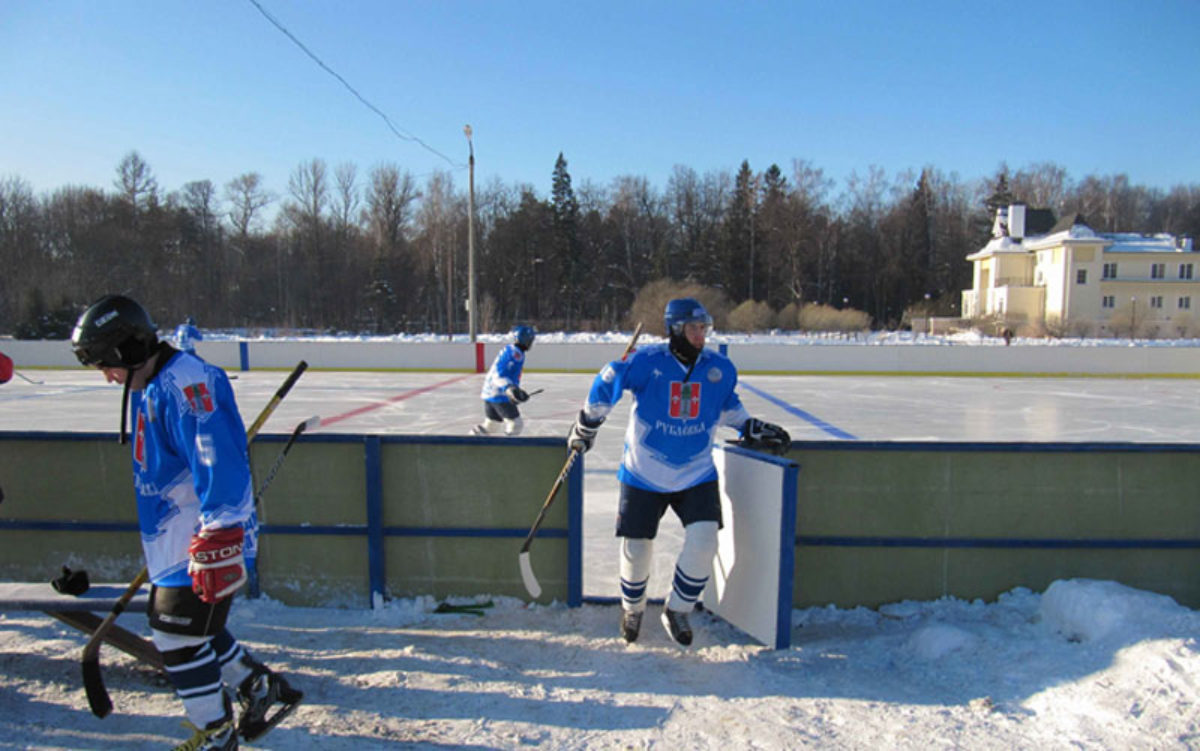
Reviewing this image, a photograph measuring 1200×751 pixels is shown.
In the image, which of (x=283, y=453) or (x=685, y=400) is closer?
(x=685, y=400)

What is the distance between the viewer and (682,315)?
3.14m

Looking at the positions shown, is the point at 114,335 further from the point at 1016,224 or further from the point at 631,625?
the point at 1016,224

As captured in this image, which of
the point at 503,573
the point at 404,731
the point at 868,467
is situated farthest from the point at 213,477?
the point at 868,467

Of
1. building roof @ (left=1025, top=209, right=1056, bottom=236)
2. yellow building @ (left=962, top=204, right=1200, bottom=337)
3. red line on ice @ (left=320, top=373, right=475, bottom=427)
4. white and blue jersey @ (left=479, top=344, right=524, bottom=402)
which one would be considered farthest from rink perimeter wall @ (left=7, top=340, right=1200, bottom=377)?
building roof @ (left=1025, top=209, right=1056, bottom=236)

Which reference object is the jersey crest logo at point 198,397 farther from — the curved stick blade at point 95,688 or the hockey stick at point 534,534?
the hockey stick at point 534,534

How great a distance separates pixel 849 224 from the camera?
190 feet

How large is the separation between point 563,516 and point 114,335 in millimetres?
2092

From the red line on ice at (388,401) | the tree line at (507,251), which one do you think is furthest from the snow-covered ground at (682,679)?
the tree line at (507,251)

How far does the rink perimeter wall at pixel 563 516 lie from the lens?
3459 mm

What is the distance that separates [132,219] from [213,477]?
2324 inches

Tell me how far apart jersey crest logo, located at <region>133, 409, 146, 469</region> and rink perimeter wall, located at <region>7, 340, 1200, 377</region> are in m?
16.8

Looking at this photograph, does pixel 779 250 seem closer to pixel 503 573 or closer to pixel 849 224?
pixel 849 224

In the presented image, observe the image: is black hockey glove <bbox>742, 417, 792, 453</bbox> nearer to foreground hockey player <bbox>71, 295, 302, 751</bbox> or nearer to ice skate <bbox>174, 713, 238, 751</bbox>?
foreground hockey player <bbox>71, 295, 302, 751</bbox>

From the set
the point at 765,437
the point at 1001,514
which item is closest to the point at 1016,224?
the point at 1001,514
